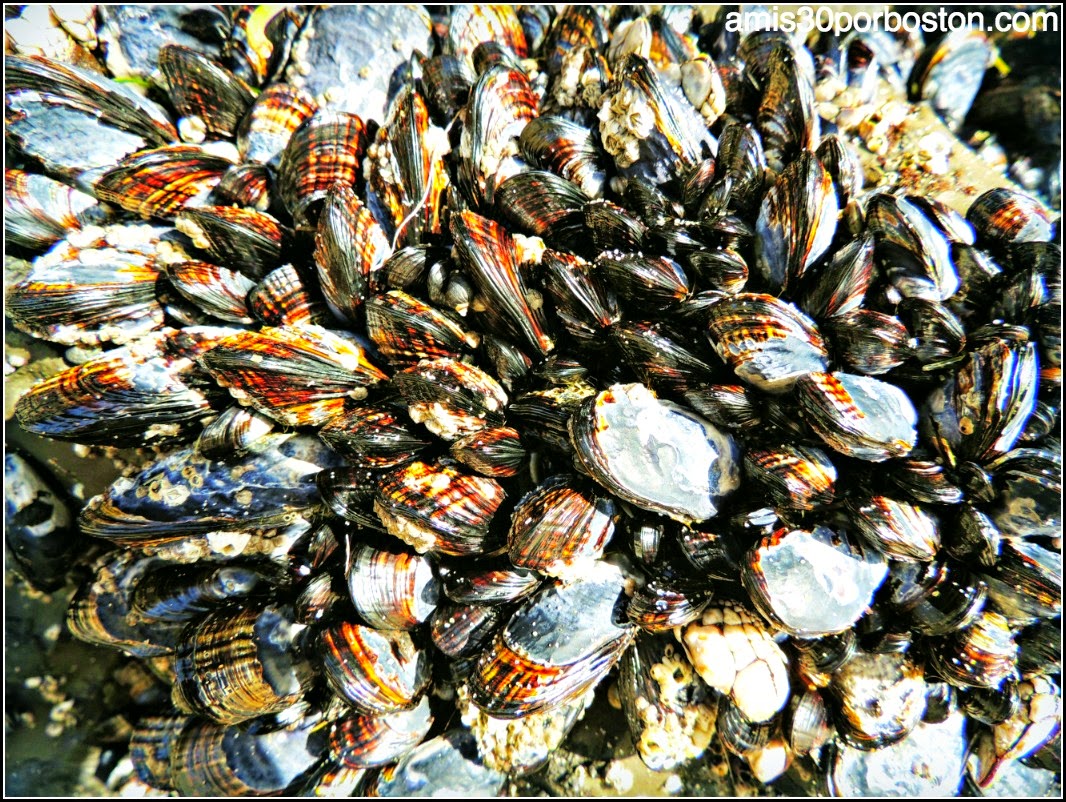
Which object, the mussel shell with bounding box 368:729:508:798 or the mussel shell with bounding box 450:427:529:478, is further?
the mussel shell with bounding box 368:729:508:798

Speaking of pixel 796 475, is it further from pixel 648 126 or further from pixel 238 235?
pixel 238 235

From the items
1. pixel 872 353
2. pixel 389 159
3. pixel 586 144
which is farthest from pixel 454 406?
pixel 872 353

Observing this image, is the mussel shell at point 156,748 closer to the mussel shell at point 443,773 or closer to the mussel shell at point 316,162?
the mussel shell at point 443,773

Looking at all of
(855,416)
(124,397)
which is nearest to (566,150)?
(855,416)

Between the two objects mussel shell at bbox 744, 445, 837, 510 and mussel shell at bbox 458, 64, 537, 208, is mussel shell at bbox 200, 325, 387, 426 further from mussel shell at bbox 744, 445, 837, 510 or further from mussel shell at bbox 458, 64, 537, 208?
mussel shell at bbox 744, 445, 837, 510

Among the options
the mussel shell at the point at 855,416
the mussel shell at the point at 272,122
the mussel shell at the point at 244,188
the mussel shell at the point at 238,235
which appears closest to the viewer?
the mussel shell at the point at 855,416

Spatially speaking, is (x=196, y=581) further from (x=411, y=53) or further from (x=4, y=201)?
(x=411, y=53)

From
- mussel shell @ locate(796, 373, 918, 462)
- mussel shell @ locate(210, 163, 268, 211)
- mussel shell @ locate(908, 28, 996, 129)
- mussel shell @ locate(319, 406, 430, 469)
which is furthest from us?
mussel shell @ locate(908, 28, 996, 129)

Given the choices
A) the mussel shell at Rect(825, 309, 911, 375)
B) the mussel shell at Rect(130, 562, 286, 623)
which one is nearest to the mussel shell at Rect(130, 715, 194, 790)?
the mussel shell at Rect(130, 562, 286, 623)

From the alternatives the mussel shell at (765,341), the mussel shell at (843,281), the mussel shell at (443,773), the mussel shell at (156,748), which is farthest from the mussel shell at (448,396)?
the mussel shell at (156,748)
